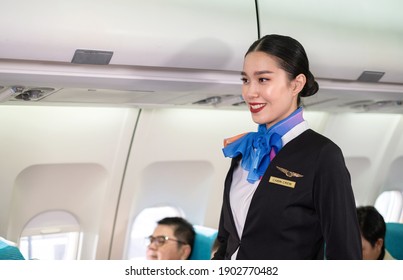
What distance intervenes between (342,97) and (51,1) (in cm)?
222

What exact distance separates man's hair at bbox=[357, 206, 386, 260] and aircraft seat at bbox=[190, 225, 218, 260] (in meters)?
1.10

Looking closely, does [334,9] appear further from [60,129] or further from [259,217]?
[60,129]

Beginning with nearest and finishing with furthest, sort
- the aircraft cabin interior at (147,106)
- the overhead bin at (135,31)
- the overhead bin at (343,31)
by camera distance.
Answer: the overhead bin at (135,31) → the aircraft cabin interior at (147,106) → the overhead bin at (343,31)

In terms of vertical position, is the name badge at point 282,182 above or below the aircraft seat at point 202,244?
below

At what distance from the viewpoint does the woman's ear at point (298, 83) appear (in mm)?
2564

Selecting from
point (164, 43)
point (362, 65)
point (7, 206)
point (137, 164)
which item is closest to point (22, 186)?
point (7, 206)

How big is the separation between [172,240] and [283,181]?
287 cm

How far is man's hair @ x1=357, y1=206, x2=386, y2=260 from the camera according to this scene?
4363mm

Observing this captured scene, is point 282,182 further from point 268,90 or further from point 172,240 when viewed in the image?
point 172,240

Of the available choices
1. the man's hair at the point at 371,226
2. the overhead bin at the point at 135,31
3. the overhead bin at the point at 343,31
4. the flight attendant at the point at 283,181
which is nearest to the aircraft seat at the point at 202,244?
the man's hair at the point at 371,226

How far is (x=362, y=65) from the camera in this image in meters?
3.93

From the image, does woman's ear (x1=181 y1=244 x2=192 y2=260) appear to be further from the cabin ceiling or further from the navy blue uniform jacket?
the navy blue uniform jacket

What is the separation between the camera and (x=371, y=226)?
14.5ft

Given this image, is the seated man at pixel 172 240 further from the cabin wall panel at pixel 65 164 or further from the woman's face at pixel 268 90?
the woman's face at pixel 268 90
